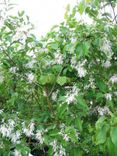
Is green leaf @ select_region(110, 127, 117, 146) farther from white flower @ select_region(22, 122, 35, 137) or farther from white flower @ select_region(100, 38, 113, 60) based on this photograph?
white flower @ select_region(22, 122, 35, 137)

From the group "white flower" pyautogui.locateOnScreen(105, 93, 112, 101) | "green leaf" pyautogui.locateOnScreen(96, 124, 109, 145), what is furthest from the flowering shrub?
"green leaf" pyautogui.locateOnScreen(96, 124, 109, 145)

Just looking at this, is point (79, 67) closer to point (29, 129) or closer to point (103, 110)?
point (103, 110)

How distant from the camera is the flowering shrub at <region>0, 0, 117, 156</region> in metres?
1.71

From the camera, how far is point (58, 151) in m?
1.81

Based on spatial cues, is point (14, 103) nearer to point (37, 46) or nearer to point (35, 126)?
point (35, 126)

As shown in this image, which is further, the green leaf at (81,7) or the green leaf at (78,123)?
the green leaf at (81,7)

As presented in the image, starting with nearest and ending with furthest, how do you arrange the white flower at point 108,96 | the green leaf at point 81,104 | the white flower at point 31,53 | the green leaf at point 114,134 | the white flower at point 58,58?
the green leaf at point 114,134 < the green leaf at point 81,104 < the white flower at point 108,96 < the white flower at point 58,58 < the white flower at point 31,53

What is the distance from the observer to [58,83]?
1.73 meters

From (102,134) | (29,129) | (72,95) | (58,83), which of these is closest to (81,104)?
(72,95)

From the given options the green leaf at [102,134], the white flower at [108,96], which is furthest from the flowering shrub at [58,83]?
the green leaf at [102,134]

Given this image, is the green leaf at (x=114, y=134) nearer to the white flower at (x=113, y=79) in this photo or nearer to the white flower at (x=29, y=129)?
the white flower at (x=113, y=79)

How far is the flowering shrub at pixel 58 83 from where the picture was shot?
5.60 feet

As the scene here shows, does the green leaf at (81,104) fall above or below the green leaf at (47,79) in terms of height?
below

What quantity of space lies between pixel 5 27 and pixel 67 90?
480 millimetres
